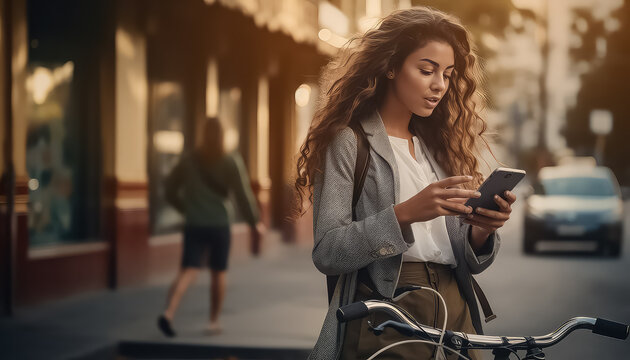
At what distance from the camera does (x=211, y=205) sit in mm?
8148

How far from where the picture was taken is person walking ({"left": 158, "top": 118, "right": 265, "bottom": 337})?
8086mm

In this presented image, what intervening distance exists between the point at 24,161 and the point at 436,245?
7.53 metres

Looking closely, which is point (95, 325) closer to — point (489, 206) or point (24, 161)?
point (24, 161)

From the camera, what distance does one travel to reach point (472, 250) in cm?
274

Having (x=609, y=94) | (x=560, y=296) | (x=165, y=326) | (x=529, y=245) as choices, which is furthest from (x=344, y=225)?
(x=609, y=94)

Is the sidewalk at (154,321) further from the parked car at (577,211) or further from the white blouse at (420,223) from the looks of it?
the parked car at (577,211)

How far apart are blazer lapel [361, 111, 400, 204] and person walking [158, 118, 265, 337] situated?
534 cm

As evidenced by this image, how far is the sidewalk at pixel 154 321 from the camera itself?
7195 millimetres

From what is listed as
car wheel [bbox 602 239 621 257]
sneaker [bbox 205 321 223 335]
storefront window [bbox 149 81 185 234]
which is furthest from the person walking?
car wheel [bbox 602 239 621 257]

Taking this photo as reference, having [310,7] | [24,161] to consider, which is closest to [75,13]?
[24,161]

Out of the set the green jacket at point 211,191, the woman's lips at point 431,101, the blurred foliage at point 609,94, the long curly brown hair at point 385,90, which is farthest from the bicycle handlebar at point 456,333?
the blurred foliage at point 609,94

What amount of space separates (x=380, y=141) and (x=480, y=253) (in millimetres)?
486

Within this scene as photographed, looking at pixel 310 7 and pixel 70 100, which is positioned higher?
pixel 310 7

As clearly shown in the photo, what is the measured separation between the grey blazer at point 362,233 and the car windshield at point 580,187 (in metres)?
16.3
